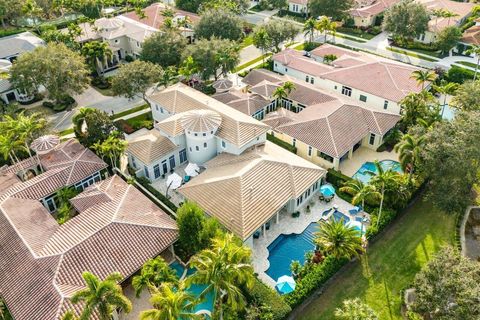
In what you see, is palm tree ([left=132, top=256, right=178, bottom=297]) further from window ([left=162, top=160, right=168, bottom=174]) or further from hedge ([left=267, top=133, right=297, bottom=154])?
hedge ([left=267, top=133, right=297, bottom=154])

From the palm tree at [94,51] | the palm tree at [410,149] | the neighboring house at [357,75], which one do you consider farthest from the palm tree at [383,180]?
the palm tree at [94,51]

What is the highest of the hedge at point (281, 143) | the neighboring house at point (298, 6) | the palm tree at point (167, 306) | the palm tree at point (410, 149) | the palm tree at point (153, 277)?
the neighboring house at point (298, 6)

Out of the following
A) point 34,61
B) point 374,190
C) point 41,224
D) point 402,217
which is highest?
point 34,61

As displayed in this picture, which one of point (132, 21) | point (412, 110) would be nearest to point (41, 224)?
point (412, 110)

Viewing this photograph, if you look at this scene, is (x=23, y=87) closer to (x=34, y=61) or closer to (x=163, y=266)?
(x=34, y=61)

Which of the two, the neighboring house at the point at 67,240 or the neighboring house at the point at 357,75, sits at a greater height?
the neighboring house at the point at 357,75

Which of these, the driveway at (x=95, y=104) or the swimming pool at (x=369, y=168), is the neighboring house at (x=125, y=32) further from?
the swimming pool at (x=369, y=168)

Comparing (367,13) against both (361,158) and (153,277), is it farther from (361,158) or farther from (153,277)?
(153,277)
